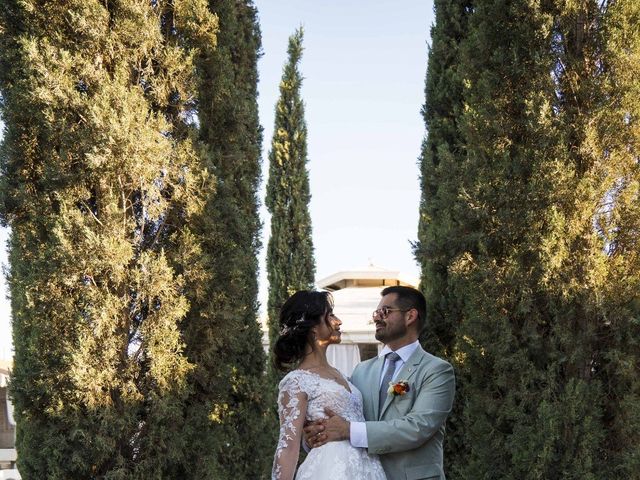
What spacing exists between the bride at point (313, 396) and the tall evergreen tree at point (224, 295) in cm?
229

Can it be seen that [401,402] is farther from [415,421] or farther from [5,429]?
[5,429]

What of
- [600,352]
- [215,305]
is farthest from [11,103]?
[600,352]

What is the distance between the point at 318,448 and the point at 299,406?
30cm


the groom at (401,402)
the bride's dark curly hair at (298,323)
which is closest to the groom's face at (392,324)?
the groom at (401,402)

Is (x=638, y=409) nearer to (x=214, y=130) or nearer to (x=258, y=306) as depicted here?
(x=214, y=130)

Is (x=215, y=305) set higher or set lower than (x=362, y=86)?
lower

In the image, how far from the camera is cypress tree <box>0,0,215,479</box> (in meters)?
5.35

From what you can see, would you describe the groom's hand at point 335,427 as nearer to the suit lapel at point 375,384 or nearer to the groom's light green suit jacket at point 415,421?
the groom's light green suit jacket at point 415,421

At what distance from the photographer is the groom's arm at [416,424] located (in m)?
3.54

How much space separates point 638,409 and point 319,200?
10.7 metres

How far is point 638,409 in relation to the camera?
4203 mm

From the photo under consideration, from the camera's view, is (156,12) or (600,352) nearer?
(600,352)

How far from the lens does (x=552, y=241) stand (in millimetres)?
4574

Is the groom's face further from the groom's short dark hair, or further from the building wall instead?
the building wall
